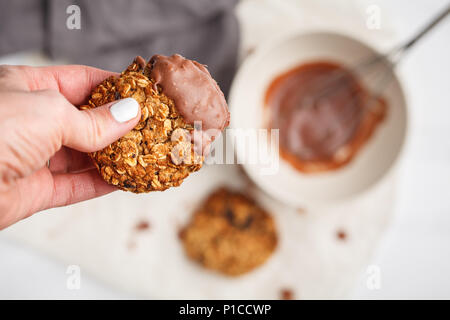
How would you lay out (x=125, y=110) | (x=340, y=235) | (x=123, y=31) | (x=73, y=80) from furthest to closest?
1. (x=340, y=235)
2. (x=123, y=31)
3. (x=73, y=80)
4. (x=125, y=110)

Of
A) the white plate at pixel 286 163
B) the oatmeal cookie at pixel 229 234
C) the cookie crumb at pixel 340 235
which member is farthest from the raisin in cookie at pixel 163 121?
the cookie crumb at pixel 340 235

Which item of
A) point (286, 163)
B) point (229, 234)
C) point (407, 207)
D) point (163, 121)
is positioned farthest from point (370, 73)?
point (163, 121)

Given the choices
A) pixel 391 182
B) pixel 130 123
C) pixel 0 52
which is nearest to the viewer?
pixel 130 123

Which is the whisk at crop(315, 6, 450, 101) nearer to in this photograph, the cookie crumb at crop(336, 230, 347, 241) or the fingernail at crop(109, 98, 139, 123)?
the cookie crumb at crop(336, 230, 347, 241)

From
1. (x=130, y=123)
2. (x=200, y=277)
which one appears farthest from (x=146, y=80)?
(x=200, y=277)

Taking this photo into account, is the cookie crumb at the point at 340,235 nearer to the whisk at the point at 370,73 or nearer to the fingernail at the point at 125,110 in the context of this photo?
the whisk at the point at 370,73

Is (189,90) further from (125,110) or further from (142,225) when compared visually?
(142,225)

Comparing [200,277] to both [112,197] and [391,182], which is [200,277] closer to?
[112,197]
